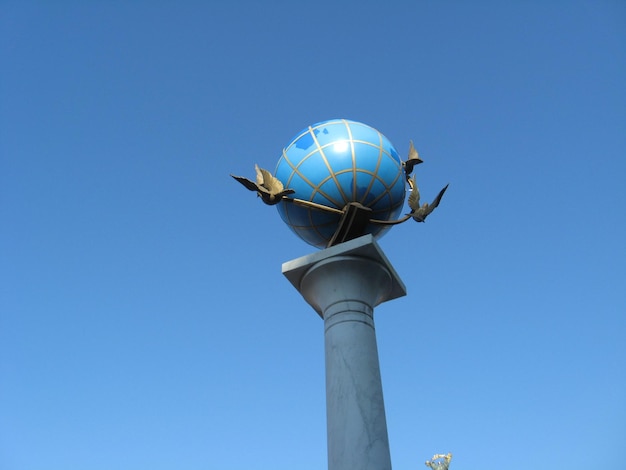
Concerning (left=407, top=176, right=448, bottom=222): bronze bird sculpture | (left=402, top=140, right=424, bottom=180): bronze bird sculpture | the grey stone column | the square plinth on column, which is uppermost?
(left=402, top=140, right=424, bottom=180): bronze bird sculpture

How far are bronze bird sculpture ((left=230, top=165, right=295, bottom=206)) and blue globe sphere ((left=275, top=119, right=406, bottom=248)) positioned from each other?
27cm

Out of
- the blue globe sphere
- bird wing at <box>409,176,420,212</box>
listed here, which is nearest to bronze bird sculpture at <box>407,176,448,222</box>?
bird wing at <box>409,176,420,212</box>

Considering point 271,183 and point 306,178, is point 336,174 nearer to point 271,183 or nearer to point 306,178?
point 306,178

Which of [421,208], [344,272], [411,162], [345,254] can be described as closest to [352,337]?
[344,272]

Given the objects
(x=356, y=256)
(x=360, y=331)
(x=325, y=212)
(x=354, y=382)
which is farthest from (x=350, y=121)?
(x=354, y=382)

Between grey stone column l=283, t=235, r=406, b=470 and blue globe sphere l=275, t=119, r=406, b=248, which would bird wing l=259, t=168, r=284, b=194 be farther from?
grey stone column l=283, t=235, r=406, b=470

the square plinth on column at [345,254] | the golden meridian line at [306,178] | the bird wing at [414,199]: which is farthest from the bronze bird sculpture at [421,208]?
the golden meridian line at [306,178]

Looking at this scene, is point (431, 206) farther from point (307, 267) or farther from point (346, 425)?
point (346, 425)

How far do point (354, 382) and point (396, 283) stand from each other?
2294mm

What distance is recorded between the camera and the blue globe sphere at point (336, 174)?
9.74 meters

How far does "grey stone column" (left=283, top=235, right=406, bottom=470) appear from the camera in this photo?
26.6ft

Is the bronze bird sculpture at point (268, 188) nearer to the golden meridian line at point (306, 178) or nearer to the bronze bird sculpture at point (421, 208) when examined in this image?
the golden meridian line at point (306, 178)

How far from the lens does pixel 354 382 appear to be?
8461mm

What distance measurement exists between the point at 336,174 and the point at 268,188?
3.85 ft
